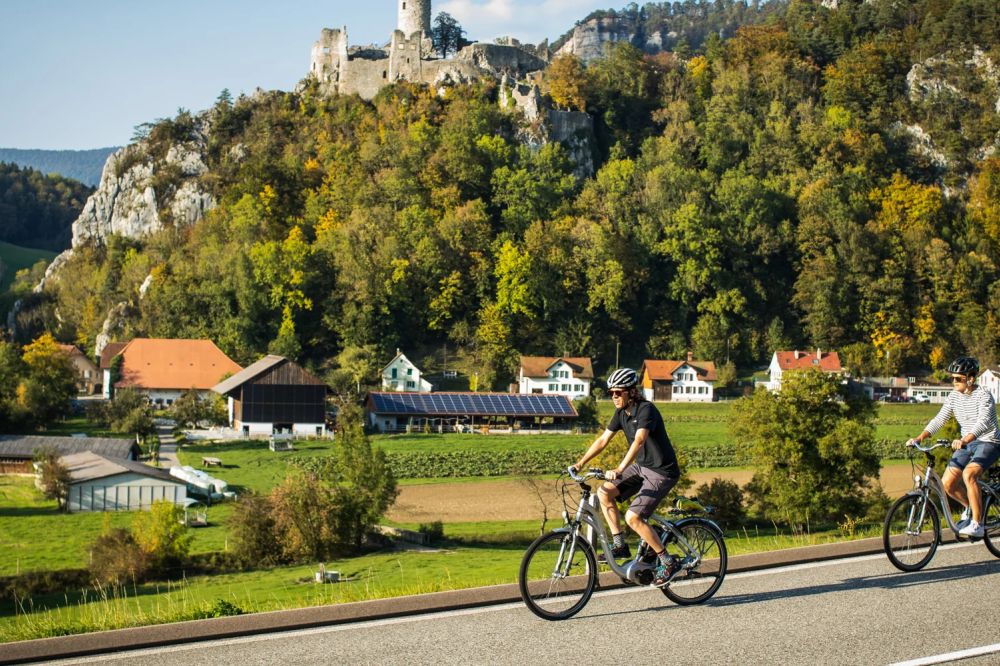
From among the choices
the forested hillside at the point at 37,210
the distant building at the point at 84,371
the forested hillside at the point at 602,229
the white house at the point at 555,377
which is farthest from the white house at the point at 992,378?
the forested hillside at the point at 37,210

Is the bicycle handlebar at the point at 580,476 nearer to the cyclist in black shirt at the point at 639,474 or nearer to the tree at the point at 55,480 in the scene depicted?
the cyclist in black shirt at the point at 639,474

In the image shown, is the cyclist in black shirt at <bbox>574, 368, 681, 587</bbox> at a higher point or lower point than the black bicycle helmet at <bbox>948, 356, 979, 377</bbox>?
lower

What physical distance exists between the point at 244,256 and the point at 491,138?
→ 2251cm

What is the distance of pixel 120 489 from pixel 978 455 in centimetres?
3597

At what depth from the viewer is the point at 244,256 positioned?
83.1 meters

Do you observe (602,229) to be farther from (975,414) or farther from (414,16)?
(975,414)

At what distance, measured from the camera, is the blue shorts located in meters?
10.6

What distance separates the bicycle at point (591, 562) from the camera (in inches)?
352

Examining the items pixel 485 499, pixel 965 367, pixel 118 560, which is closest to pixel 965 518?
pixel 965 367

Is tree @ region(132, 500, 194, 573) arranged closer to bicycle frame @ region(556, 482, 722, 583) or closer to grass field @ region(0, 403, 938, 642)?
grass field @ region(0, 403, 938, 642)

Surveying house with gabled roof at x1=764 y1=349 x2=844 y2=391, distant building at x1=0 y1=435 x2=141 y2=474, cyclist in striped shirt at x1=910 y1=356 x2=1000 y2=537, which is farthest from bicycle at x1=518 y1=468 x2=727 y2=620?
house with gabled roof at x1=764 y1=349 x2=844 y2=391

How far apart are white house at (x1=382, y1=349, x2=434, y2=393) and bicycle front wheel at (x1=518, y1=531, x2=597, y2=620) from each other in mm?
67284

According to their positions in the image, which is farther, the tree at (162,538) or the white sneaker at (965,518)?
the tree at (162,538)

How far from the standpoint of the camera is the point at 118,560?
95.3 feet
